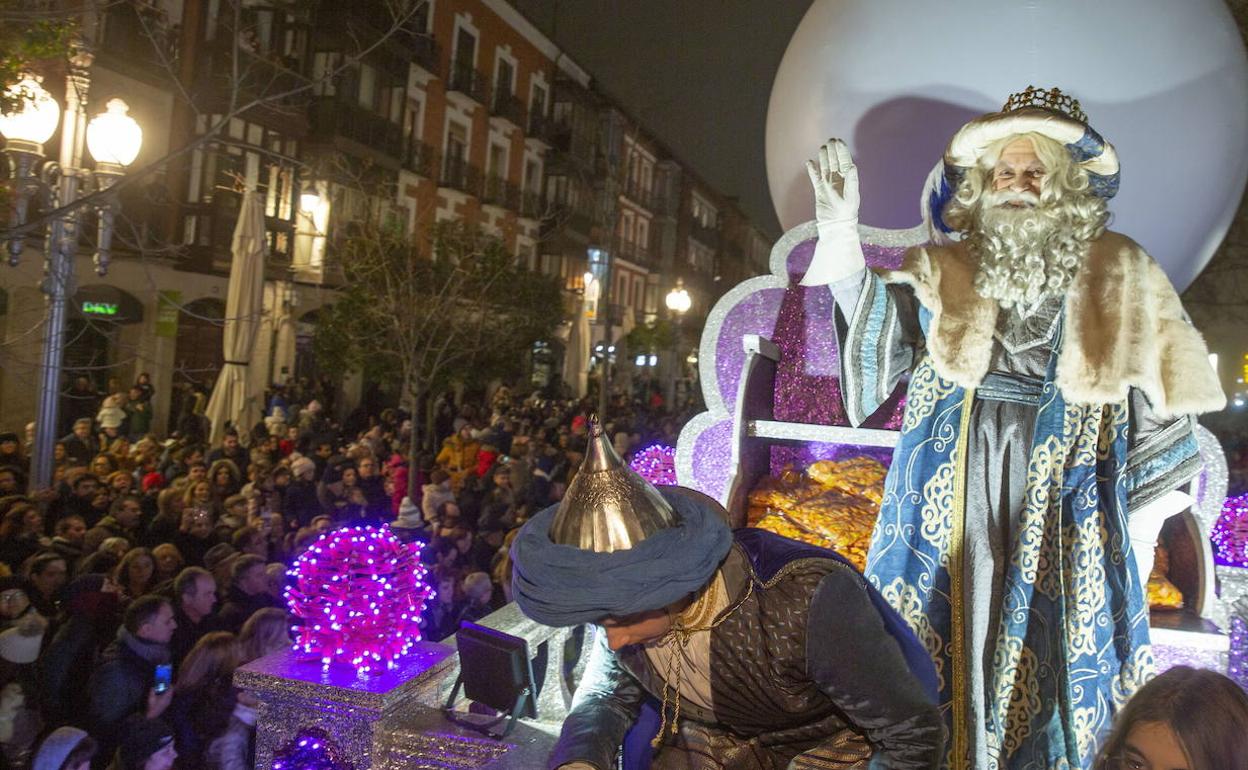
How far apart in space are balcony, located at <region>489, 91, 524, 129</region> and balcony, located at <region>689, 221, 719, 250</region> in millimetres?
25826

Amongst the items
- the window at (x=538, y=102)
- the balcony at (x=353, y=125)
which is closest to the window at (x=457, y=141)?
the balcony at (x=353, y=125)

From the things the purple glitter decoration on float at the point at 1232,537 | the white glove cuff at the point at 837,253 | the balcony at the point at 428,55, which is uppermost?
the balcony at the point at 428,55

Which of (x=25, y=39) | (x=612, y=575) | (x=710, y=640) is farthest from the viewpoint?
(x=25, y=39)

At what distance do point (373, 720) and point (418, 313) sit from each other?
38.2ft

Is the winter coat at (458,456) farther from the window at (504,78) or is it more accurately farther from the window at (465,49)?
the window at (504,78)

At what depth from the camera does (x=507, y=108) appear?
34.9 m

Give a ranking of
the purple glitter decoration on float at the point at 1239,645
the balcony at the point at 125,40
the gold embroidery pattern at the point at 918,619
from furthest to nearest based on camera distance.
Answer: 1. the balcony at the point at 125,40
2. the purple glitter decoration on float at the point at 1239,645
3. the gold embroidery pattern at the point at 918,619

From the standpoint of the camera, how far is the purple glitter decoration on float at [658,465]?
15.7 feet

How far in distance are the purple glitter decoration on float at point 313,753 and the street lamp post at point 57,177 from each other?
400cm

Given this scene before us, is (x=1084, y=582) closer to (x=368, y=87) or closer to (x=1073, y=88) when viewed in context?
(x=1073, y=88)

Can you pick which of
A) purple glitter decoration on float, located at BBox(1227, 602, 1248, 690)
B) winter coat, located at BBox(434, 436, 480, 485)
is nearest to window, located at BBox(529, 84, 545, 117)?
winter coat, located at BBox(434, 436, 480, 485)

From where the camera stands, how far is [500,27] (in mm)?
34188

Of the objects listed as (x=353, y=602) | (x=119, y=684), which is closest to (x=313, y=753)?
(x=353, y=602)

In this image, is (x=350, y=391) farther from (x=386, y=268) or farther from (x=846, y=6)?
(x=846, y=6)
